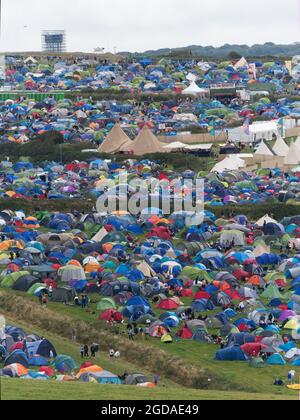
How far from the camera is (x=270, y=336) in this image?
3559 centimetres

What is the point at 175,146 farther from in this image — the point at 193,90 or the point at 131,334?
the point at 131,334

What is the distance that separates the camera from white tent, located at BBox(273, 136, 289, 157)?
69.5m

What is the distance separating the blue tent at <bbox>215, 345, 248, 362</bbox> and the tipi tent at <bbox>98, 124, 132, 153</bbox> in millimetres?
38540

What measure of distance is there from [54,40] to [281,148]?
337 feet

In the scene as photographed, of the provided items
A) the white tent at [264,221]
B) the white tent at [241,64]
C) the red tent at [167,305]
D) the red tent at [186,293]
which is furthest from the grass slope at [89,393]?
the white tent at [241,64]

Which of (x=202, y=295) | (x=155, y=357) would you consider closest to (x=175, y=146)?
(x=202, y=295)

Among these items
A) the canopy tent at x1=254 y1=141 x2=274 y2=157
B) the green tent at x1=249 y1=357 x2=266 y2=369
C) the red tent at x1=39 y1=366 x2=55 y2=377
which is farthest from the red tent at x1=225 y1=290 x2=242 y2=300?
the canopy tent at x1=254 y1=141 x2=274 y2=157

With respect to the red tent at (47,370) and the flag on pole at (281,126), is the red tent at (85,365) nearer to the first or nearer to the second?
the red tent at (47,370)

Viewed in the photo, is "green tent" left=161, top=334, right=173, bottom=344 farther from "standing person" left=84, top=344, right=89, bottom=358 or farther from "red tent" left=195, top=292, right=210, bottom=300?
"red tent" left=195, top=292, right=210, bottom=300

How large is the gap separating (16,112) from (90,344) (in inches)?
2030

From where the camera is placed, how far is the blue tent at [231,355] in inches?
1357

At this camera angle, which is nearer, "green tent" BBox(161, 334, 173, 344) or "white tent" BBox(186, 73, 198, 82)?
"green tent" BBox(161, 334, 173, 344)

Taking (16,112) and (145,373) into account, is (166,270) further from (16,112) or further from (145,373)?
(16,112)

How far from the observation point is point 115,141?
73375 millimetres
